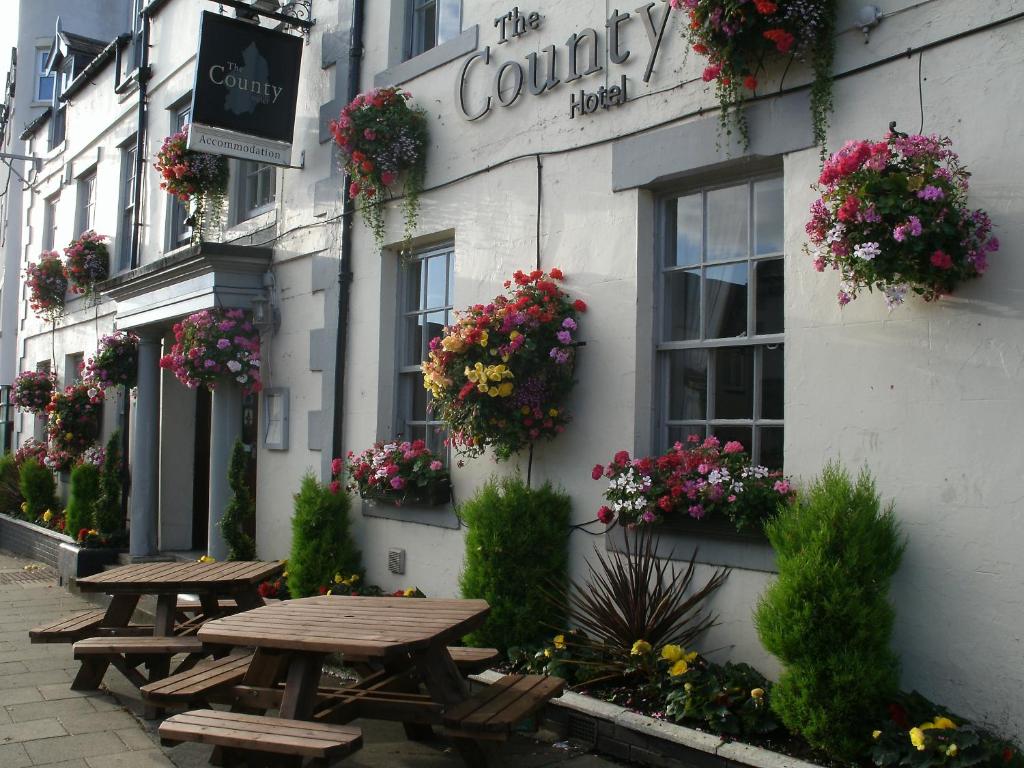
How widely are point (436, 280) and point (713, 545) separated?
335cm

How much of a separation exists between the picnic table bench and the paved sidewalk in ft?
1.28

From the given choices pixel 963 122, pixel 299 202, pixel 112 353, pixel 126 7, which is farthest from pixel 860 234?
pixel 126 7

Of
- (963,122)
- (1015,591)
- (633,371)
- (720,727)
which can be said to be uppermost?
(963,122)

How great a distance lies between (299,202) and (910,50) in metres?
5.64

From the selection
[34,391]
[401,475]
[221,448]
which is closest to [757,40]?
[401,475]

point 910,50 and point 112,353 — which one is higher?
point 910,50

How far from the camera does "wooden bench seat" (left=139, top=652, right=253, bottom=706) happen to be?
4871 mm

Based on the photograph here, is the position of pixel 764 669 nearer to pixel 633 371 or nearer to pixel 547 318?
pixel 633 371

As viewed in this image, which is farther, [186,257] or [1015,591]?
[186,257]

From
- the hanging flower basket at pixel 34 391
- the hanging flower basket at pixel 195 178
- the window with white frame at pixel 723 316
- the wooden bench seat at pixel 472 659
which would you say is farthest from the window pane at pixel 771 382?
the hanging flower basket at pixel 34 391

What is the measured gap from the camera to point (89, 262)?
522 inches

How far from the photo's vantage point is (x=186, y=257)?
30.5 ft

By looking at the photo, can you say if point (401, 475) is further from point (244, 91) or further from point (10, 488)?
point (10, 488)

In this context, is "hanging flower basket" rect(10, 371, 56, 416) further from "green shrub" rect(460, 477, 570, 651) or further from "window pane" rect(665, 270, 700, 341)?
"window pane" rect(665, 270, 700, 341)
